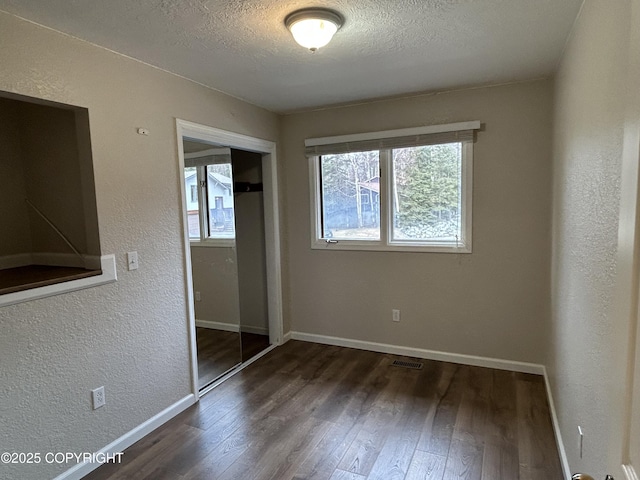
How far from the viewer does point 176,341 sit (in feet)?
8.87

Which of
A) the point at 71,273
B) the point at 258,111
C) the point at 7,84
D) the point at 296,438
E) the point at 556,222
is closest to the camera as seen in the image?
the point at 7,84

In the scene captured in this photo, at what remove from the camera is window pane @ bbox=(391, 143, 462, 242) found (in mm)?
3295

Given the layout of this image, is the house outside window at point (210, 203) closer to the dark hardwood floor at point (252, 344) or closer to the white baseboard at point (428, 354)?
the dark hardwood floor at point (252, 344)

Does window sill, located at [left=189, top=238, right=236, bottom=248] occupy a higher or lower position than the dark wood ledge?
higher

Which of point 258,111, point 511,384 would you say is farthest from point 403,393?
point 258,111

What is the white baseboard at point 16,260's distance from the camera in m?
2.32

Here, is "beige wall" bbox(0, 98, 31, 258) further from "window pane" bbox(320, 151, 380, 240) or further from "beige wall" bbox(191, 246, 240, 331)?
"window pane" bbox(320, 151, 380, 240)

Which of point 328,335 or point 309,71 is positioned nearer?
point 309,71

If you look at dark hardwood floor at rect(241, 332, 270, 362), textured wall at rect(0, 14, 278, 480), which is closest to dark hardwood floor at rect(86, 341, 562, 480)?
textured wall at rect(0, 14, 278, 480)

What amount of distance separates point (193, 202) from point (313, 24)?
1802 mm

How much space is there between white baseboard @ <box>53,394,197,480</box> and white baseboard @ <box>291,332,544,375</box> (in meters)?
1.51

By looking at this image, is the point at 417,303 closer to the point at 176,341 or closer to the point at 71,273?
the point at 176,341

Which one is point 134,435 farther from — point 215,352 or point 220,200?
point 220,200

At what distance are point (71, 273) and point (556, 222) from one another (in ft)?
10.0
